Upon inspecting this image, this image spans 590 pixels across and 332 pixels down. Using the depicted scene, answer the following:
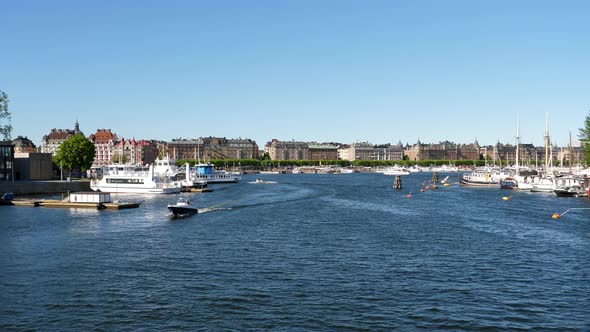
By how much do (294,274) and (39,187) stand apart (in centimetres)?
9109

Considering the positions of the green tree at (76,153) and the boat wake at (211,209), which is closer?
the boat wake at (211,209)

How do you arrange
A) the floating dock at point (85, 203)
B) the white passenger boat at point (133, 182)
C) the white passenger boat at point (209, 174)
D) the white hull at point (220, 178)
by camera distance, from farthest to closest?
1. the white hull at point (220, 178)
2. the white passenger boat at point (209, 174)
3. the white passenger boat at point (133, 182)
4. the floating dock at point (85, 203)

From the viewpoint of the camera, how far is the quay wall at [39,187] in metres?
104

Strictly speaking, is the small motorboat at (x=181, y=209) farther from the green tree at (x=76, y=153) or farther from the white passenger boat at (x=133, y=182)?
the green tree at (x=76, y=153)

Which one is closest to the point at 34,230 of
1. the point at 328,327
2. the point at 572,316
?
the point at 328,327

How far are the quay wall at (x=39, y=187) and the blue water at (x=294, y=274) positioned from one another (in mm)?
43399

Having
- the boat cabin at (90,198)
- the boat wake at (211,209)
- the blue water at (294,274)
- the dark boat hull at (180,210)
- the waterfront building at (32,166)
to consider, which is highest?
the waterfront building at (32,166)

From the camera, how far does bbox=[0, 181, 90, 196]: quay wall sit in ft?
342

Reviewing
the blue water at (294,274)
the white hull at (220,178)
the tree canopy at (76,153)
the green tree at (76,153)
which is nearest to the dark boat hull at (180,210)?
the blue water at (294,274)

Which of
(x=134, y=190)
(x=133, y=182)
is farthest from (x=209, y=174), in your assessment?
(x=134, y=190)

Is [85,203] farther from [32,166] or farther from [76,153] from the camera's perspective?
[76,153]

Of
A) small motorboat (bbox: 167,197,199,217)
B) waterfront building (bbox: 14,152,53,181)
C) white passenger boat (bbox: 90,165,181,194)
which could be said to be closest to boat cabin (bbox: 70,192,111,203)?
small motorboat (bbox: 167,197,199,217)

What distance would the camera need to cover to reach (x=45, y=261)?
40.6 meters

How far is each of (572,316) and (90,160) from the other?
13201cm
